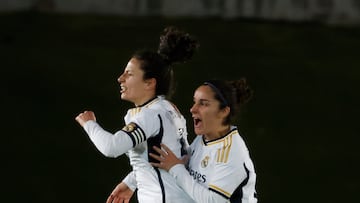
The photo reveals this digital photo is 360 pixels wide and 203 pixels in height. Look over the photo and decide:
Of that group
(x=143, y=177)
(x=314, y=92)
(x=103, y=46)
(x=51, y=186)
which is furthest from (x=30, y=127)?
(x=143, y=177)

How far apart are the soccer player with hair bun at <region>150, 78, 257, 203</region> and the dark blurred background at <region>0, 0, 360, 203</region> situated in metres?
3.64

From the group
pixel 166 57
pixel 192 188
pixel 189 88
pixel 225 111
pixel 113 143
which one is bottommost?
pixel 189 88

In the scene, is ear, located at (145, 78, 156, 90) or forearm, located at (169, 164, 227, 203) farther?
ear, located at (145, 78, 156, 90)

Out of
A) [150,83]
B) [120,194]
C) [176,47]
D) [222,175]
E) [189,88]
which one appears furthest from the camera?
[189,88]

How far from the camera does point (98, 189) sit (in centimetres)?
871

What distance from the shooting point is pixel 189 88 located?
1014cm

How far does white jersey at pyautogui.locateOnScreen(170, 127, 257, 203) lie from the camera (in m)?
4.84

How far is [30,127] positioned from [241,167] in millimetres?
4984

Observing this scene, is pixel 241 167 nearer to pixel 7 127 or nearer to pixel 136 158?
pixel 136 158

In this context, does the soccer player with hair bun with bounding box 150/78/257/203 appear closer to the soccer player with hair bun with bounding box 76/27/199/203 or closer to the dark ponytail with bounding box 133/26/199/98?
the soccer player with hair bun with bounding box 76/27/199/203

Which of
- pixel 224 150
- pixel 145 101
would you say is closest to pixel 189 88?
pixel 145 101

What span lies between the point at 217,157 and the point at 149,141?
350 millimetres

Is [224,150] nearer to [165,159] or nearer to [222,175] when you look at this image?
[222,175]

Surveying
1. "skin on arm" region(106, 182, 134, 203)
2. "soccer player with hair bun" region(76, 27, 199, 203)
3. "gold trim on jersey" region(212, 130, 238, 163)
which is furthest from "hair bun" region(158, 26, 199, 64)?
"skin on arm" region(106, 182, 134, 203)
